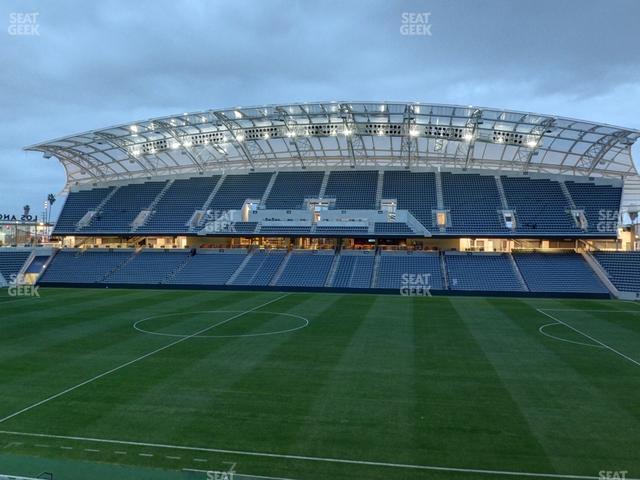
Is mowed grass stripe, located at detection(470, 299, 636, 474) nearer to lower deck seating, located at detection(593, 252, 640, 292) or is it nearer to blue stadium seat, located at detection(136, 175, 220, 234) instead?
lower deck seating, located at detection(593, 252, 640, 292)

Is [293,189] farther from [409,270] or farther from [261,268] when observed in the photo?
[409,270]

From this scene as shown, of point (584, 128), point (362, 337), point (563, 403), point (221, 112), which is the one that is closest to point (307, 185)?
point (221, 112)

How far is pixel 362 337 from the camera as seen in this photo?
20.5 m

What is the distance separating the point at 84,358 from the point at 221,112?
28.3 metres

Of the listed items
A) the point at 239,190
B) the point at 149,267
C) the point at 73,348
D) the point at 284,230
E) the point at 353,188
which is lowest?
the point at 73,348

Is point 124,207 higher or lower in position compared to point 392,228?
higher

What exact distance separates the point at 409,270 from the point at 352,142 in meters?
14.3

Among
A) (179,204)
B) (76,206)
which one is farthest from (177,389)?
(76,206)

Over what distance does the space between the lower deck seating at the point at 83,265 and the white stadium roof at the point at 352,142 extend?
10.6 metres

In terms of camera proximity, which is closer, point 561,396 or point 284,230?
point 561,396

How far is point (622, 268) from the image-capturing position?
39.4 meters

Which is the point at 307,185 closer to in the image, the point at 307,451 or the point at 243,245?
the point at 243,245

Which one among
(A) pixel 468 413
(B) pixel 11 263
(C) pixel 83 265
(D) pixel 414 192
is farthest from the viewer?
(D) pixel 414 192

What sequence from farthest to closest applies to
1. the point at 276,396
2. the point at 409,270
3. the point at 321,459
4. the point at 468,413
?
the point at 409,270 < the point at 276,396 < the point at 468,413 < the point at 321,459
